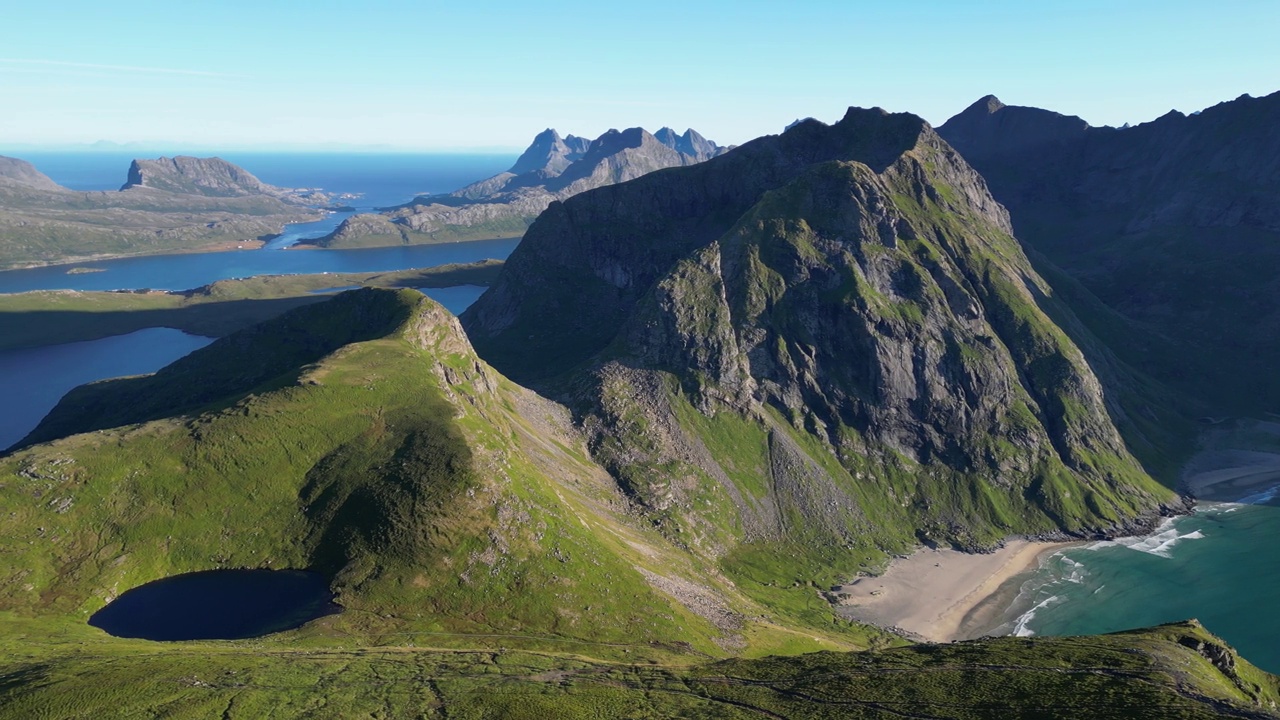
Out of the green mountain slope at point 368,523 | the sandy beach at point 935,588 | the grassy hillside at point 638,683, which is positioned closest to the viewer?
the grassy hillside at point 638,683

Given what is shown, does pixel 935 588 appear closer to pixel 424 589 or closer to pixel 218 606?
pixel 424 589

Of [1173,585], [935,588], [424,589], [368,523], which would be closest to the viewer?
[424,589]

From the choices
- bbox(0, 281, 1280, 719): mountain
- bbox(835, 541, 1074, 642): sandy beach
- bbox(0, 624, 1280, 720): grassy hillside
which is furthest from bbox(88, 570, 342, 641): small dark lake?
bbox(835, 541, 1074, 642): sandy beach

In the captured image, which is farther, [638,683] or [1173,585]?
[1173,585]

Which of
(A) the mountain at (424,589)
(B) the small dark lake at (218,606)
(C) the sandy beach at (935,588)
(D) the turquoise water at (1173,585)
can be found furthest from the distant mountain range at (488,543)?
(D) the turquoise water at (1173,585)

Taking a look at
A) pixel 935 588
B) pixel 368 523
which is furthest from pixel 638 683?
pixel 935 588

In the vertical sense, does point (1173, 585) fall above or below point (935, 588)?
above

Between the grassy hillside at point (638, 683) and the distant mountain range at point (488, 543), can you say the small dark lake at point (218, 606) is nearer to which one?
the distant mountain range at point (488, 543)
